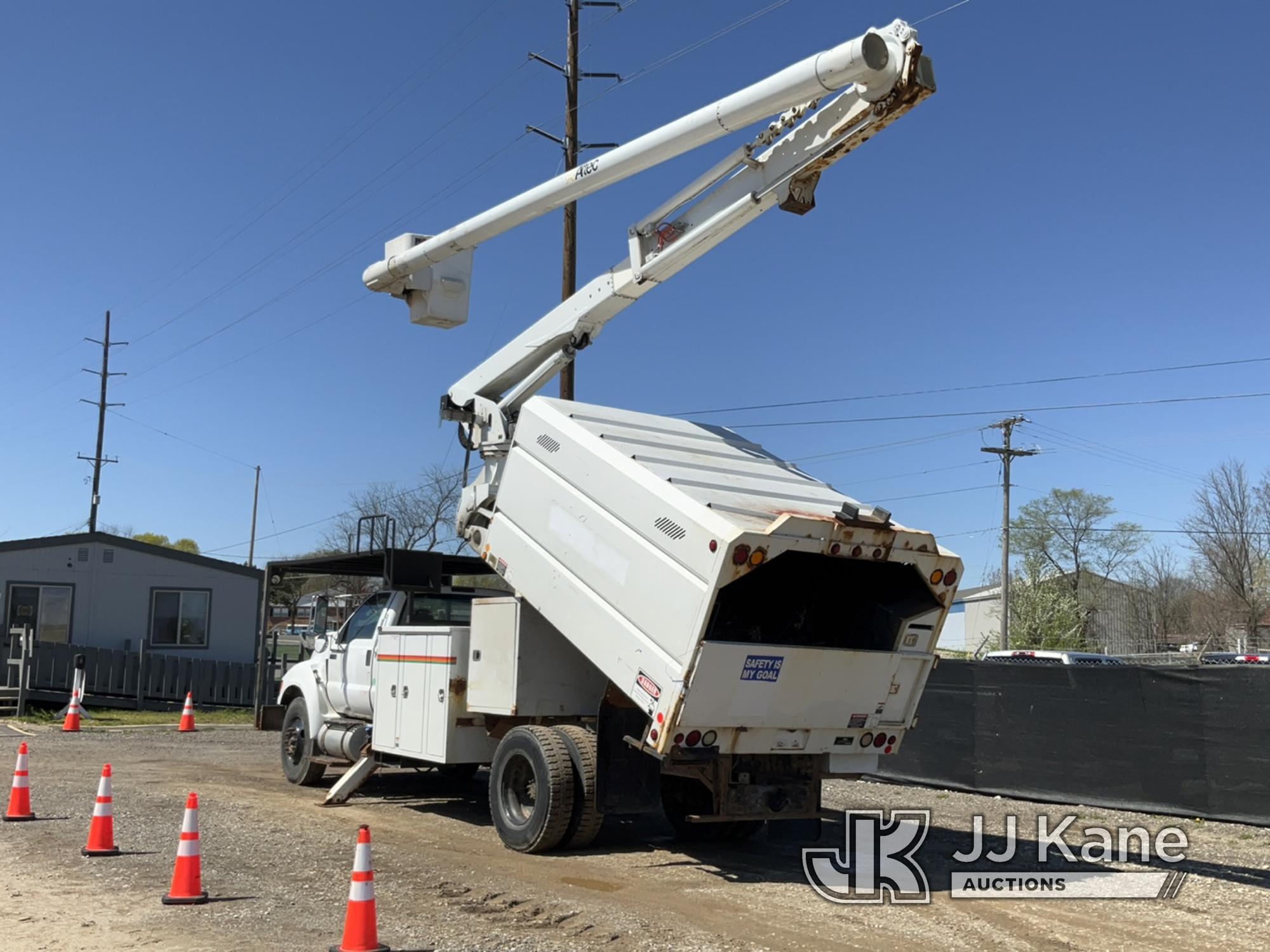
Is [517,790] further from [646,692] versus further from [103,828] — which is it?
[103,828]

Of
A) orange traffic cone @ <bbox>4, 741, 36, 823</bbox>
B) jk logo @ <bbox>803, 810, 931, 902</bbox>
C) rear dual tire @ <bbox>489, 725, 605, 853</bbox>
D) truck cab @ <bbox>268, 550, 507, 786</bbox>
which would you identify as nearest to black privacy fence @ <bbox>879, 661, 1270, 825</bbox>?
jk logo @ <bbox>803, 810, 931, 902</bbox>

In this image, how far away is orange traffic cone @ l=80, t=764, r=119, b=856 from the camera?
8742 mm

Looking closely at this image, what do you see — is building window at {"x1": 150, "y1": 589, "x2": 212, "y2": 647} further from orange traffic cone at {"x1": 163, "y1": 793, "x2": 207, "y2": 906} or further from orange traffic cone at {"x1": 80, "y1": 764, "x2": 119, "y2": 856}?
orange traffic cone at {"x1": 163, "y1": 793, "x2": 207, "y2": 906}

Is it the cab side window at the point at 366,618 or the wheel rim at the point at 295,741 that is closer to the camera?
the cab side window at the point at 366,618

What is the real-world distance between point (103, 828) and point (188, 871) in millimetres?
1956

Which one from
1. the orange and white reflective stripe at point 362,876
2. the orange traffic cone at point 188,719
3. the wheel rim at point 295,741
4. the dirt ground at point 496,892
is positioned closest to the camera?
the orange and white reflective stripe at point 362,876

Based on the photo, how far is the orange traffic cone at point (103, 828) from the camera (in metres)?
8.74

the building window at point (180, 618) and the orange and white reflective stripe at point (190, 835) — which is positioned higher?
the building window at point (180, 618)

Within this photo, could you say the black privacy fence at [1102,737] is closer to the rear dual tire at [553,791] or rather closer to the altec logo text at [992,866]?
the altec logo text at [992,866]

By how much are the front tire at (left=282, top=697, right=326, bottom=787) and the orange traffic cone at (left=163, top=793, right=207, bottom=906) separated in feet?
17.4

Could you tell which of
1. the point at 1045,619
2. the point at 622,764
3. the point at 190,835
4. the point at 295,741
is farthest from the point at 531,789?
the point at 1045,619

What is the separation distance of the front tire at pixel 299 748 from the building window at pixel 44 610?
1375 centimetres

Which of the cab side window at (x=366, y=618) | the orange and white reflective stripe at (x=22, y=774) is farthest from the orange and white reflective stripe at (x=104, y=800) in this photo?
the cab side window at (x=366, y=618)

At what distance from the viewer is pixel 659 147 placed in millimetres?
9711
